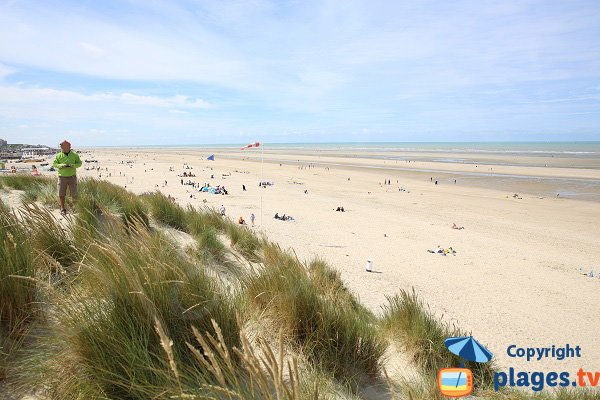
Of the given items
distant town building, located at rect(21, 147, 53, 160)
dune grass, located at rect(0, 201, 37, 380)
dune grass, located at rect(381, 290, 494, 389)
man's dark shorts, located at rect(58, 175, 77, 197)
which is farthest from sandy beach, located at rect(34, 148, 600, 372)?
distant town building, located at rect(21, 147, 53, 160)

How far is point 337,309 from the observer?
9.98ft

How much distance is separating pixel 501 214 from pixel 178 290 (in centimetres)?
1766

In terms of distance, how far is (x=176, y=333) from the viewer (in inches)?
85.3

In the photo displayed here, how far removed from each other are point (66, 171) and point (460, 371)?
8.03 metres

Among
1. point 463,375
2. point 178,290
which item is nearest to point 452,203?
point 463,375

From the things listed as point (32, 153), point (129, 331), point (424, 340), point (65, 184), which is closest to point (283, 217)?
point (65, 184)

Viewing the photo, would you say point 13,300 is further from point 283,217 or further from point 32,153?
point 32,153

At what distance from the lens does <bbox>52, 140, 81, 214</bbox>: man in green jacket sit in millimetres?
7250

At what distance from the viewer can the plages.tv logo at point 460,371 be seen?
269 cm

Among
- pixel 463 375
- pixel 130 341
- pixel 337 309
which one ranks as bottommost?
pixel 463 375

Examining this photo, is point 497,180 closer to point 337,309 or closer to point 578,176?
point 578,176

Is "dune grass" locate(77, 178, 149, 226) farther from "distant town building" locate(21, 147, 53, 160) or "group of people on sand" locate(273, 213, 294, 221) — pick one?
"distant town building" locate(21, 147, 53, 160)

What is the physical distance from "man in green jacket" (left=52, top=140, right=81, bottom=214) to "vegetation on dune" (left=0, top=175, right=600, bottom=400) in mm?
4219

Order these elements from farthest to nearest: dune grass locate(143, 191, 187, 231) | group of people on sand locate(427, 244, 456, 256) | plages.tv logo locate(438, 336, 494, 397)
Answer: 1. group of people on sand locate(427, 244, 456, 256)
2. dune grass locate(143, 191, 187, 231)
3. plages.tv logo locate(438, 336, 494, 397)
